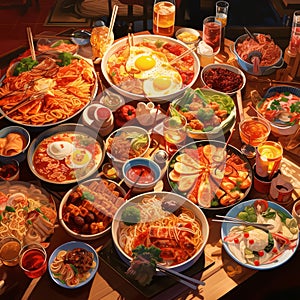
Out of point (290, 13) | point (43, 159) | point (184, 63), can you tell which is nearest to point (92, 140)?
point (43, 159)

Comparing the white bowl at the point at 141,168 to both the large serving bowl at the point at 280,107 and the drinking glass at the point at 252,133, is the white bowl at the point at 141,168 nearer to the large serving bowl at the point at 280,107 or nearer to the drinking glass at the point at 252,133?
the drinking glass at the point at 252,133

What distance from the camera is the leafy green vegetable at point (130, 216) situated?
336 centimetres

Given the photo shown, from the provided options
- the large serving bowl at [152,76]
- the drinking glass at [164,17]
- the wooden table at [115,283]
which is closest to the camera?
the wooden table at [115,283]

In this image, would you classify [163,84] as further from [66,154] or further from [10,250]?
[10,250]

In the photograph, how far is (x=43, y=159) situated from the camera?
3.84 metres

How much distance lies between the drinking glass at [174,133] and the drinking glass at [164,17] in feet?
4.43

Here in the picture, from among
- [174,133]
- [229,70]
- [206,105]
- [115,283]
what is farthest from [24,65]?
[115,283]

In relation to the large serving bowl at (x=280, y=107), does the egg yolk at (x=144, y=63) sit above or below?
above

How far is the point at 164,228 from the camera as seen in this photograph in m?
3.34

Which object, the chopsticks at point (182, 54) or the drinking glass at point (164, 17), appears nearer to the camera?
the chopsticks at point (182, 54)

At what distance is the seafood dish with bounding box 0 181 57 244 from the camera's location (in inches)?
132

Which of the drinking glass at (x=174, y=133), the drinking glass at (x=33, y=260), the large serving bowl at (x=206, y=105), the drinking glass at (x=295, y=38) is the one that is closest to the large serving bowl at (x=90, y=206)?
the drinking glass at (x=33, y=260)

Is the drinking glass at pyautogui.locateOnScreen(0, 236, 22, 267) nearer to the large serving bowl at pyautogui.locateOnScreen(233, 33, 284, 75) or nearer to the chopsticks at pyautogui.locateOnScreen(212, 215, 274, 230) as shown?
the chopsticks at pyautogui.locateOnScreen(212, 215, 274, 230)

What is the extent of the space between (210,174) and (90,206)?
0.97m
